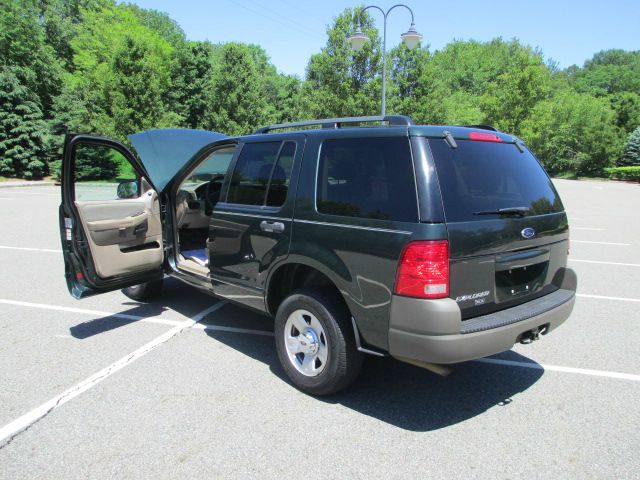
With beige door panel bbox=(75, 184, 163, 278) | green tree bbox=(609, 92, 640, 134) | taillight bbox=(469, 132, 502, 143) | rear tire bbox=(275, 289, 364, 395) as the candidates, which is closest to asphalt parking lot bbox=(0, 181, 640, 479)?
rear tire bbox=(275, 289, 364, 395)

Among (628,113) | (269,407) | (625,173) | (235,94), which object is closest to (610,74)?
(628,113)

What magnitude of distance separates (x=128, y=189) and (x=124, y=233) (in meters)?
0.55

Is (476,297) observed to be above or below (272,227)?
below

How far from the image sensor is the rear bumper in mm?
2617

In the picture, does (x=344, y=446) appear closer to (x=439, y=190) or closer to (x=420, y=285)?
(x=420, y=285)

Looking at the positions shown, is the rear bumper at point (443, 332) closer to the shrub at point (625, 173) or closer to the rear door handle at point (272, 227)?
the rear door handle at point (272, 227)

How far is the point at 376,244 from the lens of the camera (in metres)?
2.81

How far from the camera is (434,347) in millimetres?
2619

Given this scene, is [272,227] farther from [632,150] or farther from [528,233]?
[632,150]

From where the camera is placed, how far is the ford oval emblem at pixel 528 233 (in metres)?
3.04

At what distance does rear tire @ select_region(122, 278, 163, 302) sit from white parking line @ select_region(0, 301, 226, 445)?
0.86 meters

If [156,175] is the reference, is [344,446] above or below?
below

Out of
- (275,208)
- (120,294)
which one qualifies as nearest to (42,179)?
(120,294)

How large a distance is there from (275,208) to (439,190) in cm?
139
